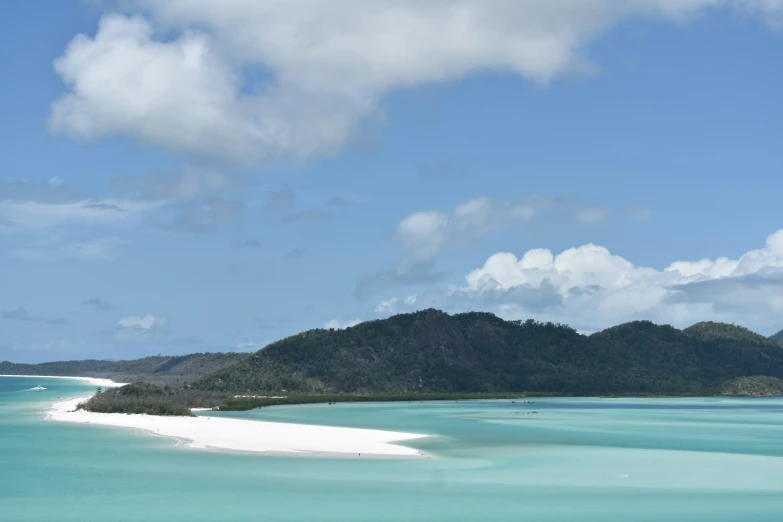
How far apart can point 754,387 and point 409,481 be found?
173m

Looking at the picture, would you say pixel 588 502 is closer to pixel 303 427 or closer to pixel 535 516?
pixel 535 516

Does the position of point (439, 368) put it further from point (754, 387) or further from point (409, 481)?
point (409, 481)

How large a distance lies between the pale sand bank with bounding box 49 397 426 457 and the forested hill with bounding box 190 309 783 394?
58908 millimetres

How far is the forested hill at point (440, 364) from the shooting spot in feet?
484

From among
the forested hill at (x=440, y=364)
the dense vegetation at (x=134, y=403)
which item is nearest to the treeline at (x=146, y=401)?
the dense vegetation at (x=134, y=403)

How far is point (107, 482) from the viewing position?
37.8 metres

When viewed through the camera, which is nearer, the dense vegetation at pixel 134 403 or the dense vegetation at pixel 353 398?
the dense vegetation at pixel 134 403

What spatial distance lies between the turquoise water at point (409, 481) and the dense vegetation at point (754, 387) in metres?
135

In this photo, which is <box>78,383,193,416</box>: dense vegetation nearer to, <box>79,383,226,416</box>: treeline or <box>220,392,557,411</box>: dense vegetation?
<box>79,383,226,416</box>: treeline

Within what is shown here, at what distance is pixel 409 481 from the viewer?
38.7 metres

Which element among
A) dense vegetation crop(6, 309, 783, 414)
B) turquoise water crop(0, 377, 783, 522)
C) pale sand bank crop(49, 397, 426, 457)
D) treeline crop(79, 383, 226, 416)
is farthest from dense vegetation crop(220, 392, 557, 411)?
turquoise water crop(0, 377, 783, 522)

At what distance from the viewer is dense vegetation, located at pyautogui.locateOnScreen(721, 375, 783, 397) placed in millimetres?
188625

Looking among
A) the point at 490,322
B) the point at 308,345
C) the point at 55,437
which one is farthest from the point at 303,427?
the point at 490,322

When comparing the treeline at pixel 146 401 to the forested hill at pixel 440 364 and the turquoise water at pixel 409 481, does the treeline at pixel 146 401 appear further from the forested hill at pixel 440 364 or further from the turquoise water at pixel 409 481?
the forested hill at pixel 440 364
